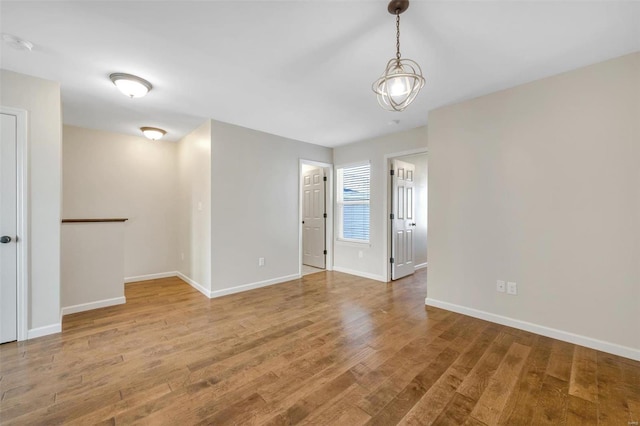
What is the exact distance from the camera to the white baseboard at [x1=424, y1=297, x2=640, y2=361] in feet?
7.27

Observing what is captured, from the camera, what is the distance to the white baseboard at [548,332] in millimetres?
2215

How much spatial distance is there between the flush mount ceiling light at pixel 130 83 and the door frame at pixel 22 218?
3.06 feet

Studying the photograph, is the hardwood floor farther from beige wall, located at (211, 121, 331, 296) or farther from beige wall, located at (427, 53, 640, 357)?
beige wall, located at (211, 121, 331, 296)

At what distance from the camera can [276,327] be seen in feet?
9.24

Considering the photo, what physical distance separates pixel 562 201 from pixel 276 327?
3.12 m

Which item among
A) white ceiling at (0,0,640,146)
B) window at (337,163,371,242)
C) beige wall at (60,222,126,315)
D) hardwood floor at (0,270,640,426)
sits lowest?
hardwood floor at (0,270,640,426)

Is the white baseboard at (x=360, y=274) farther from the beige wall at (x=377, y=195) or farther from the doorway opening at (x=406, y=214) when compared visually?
the doorway opening at (x=406, y=214)

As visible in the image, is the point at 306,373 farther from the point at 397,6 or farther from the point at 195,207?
the point at 195,207

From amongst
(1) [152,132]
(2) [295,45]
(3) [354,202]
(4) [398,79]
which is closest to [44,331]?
(1) [152,132]

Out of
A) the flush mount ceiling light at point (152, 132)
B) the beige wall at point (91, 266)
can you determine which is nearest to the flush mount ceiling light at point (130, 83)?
the flush mount ceiling light at point (152, 132)

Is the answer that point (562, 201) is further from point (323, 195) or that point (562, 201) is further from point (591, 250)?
point (323, 195)

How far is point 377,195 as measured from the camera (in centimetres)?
471

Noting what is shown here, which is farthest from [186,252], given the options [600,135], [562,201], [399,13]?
[600,135]

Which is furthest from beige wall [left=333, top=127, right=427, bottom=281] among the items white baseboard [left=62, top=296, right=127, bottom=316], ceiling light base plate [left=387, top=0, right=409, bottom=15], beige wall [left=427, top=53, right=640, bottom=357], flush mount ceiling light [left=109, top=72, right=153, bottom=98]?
white baseboard [left=62, top=296, right=127, bottom=316]
